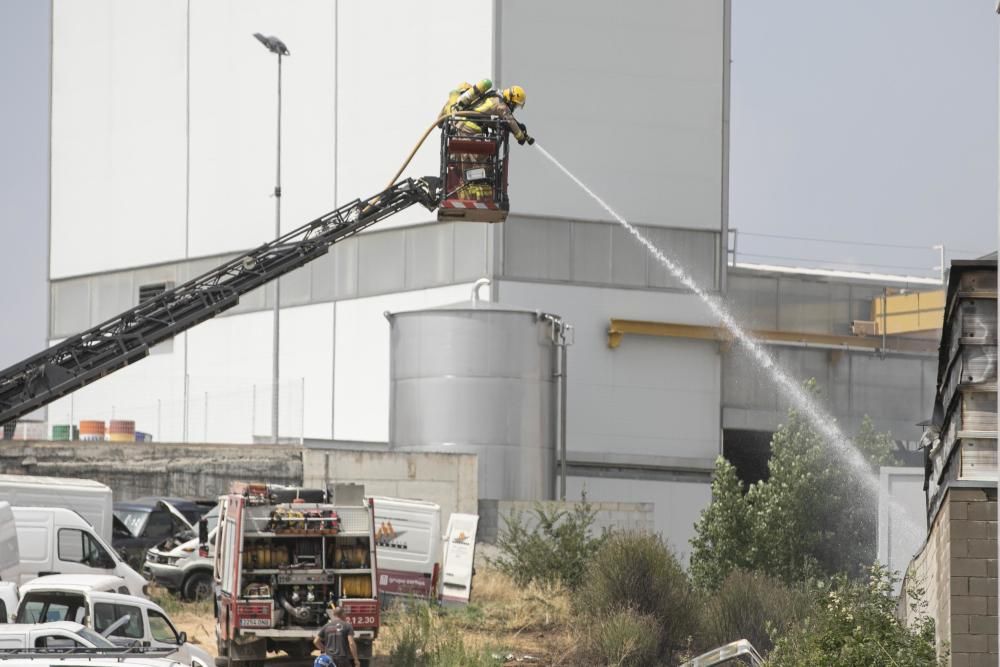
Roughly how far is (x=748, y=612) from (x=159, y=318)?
35.1 ft

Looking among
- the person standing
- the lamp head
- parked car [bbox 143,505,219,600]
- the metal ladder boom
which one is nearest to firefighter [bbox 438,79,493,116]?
the metal ladder boom

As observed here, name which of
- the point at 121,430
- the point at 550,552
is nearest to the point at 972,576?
the point at 550,552

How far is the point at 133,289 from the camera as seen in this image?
5544cm

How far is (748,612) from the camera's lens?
28.2 meters

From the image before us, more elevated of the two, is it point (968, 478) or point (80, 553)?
point (968, 478)

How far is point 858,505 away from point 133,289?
2543 centimetres

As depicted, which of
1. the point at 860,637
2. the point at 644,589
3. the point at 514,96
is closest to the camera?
the point at 860,637

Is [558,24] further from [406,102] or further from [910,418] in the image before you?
[910,418]

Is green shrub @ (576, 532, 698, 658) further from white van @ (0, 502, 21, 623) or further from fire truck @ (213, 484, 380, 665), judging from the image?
white van @ (0, 502, 21, 623)

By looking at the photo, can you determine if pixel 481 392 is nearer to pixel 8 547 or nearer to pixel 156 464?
pixel 156 464

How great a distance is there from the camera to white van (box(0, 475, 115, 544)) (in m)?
29.7

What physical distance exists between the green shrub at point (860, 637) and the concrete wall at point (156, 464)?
2128cm

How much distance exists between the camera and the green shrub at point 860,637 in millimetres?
15688

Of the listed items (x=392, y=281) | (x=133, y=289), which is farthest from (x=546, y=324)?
(x=133, y=289)
